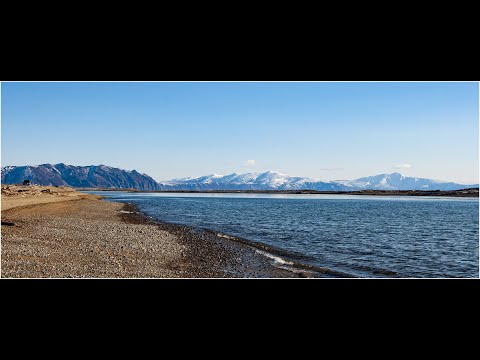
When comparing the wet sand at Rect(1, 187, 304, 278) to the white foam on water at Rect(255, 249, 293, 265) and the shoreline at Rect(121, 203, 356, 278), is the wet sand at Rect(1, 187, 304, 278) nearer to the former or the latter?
the shoreline at Rect(121, 203, 356, 278)

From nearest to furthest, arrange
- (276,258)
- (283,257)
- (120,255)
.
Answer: (120,255)
(276,258)
(283,257)

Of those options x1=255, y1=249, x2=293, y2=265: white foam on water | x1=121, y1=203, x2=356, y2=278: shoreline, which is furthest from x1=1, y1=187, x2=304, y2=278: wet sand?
x1=255, y1=249, x2=293, y2=265: white foam on water

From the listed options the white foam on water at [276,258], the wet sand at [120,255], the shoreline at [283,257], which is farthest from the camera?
the white foam on water at [276,258]

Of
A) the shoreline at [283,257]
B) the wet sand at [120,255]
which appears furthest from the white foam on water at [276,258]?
the wet sand at [120,255]

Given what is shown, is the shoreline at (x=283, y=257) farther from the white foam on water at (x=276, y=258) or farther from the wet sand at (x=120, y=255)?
the wet sand at (x=120, y=255)

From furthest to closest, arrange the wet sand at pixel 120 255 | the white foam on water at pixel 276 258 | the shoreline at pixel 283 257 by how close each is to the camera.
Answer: the white foam on water at pixel 276 258, the shoreline at pixel 283 257, the wet sand at pixel 120 255

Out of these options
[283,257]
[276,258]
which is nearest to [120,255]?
[276,258]

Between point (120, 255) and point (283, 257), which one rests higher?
point (120, 255)

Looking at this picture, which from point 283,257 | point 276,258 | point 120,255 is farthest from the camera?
point 283,257

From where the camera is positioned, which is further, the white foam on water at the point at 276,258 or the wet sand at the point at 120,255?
the white foam on water at the point at 276,258

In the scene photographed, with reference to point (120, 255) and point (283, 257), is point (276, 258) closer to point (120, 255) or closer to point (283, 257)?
point (283, 257)

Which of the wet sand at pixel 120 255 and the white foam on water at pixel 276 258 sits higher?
the wet sand at pixel 120 255
